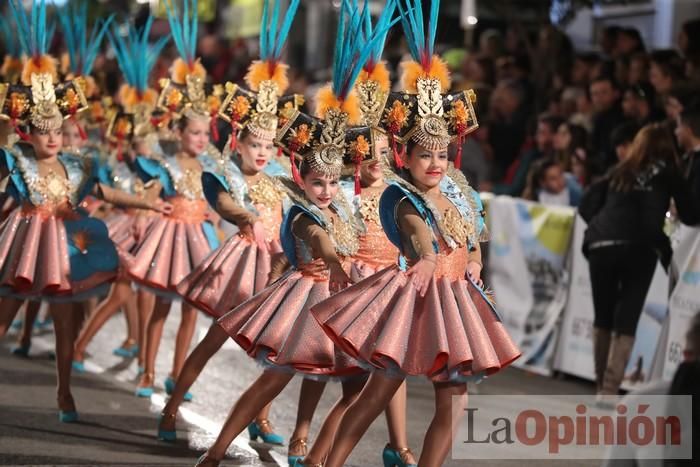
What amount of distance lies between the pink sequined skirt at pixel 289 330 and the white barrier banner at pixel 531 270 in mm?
4720

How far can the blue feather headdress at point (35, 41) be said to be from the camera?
357 inches

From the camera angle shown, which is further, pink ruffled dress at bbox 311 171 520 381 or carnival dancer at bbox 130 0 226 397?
carnival dancer at bbox 130 0 226 397

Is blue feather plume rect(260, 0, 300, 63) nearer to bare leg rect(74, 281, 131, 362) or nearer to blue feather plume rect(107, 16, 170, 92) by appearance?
blue feather plume rect(107, 16, 170, 92)

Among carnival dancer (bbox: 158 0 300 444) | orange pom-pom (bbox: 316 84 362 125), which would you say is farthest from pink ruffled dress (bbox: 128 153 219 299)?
orange pom-pom (bbox: 316 84 362 125)

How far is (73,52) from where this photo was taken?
36.1ft

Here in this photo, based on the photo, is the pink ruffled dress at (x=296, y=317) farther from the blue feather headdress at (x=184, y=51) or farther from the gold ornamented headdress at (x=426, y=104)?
the blue feather headdress at (x=184, y=51)

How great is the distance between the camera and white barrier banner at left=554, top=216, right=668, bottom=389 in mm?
10416

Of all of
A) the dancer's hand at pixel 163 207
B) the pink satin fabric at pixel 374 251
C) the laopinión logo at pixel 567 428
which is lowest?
the laopinión logo at pixel 567 428

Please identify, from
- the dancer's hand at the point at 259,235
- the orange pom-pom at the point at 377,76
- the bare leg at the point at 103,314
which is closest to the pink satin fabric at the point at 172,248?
the dancer's hand at the point at 259,235

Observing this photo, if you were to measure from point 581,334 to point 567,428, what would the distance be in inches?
88.5

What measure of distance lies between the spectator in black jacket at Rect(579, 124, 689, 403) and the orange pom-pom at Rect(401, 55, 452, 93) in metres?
3.17

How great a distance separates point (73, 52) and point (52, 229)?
8.94 ft

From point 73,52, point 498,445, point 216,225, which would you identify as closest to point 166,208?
point 216,225

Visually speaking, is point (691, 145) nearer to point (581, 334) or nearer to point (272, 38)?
point (581, 334)
